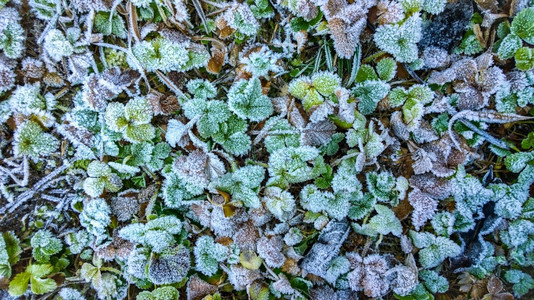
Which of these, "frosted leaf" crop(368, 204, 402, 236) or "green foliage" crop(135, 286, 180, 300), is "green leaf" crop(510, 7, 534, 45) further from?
"green foliage" crop(135, 286, 180, 300)

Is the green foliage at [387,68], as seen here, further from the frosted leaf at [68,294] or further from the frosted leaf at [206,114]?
the frosted leaf at [68,294]

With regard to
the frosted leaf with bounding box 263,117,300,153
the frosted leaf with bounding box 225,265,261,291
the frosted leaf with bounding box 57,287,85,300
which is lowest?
the frosted leaf with bounding box 225,265,261,291

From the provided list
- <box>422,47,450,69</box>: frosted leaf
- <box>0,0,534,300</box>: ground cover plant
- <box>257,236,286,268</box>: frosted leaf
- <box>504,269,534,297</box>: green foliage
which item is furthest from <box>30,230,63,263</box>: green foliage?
<box>504,269,534,297</box>: green foliage

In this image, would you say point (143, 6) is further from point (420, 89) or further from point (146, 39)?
point (420, 89)

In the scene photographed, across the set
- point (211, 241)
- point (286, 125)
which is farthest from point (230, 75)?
point (211, 241)

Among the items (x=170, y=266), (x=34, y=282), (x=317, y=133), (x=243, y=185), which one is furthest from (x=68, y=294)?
(x=317, y=133)

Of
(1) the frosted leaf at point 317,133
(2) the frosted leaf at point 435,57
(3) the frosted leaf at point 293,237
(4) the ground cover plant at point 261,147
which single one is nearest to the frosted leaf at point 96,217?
(4) the ground cover plant at point 261,147
